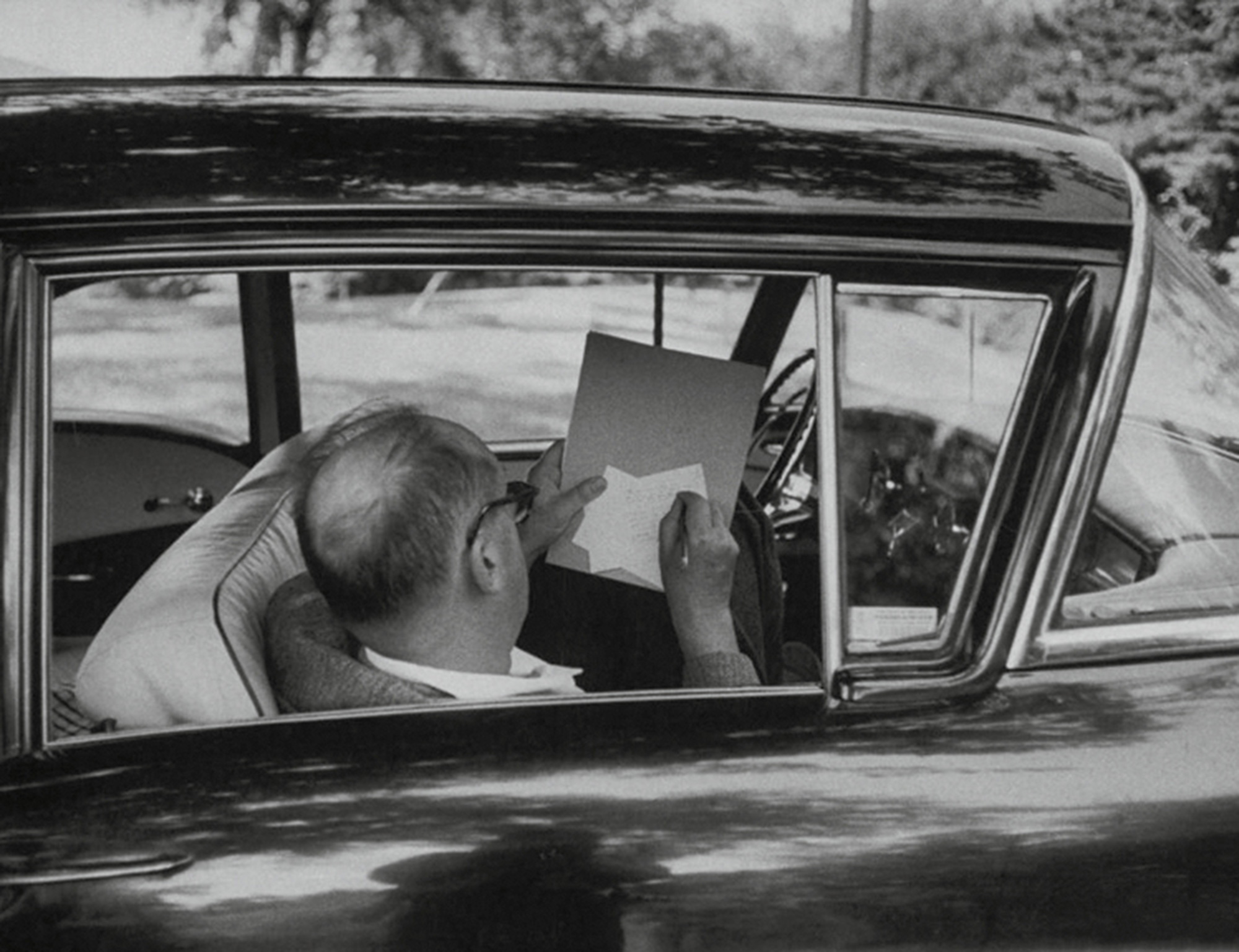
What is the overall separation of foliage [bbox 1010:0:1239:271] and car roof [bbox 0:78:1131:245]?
1224 cm

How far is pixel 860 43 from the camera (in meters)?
10.7

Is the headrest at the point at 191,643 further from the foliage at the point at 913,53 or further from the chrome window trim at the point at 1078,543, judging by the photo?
the foliage at the point at 913,53

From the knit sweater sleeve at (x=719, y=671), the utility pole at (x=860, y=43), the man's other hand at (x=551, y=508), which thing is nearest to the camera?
the knit sweater sleeve at (x=719, y=671)

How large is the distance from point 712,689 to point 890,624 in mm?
252

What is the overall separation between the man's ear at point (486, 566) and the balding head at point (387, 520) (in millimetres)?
21

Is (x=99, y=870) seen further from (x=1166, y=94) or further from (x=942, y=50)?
(x=942, y=50)

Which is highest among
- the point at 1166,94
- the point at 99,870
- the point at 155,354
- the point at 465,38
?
the point at 465,38

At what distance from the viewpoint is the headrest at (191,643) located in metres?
1.93

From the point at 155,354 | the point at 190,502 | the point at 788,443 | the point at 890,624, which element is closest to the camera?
the point at 890,624

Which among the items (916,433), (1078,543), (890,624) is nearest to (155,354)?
(916,433)

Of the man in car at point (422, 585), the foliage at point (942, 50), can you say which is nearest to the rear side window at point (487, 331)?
the man in car at point (422, 585)

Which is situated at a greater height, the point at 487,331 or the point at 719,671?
the point at 487,331

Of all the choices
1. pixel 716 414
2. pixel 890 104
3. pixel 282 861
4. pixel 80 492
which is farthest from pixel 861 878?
pixel 80 492

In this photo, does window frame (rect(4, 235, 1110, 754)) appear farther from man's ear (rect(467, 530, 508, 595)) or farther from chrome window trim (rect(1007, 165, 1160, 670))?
man's ear (rect(467, 530, 508, 595))
